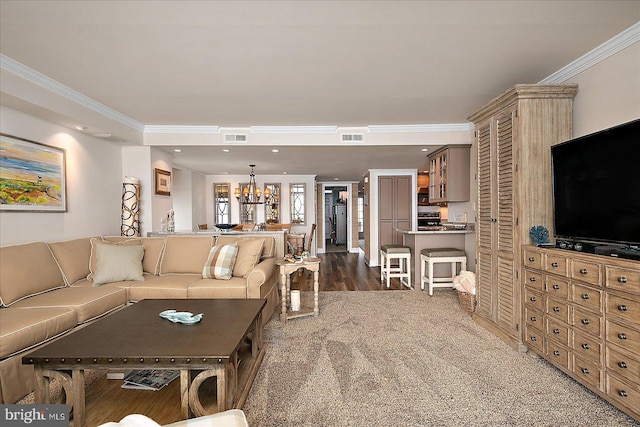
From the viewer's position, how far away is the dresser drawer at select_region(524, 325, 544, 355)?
2.62 m

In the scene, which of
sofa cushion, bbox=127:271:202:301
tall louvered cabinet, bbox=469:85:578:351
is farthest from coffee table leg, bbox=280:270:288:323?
tall louvered cabinet, bbox=469:85:578:351

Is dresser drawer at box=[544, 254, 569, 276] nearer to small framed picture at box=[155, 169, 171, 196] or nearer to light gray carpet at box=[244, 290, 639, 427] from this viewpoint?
light gray carpet at box=[244, 290, 639, 427]

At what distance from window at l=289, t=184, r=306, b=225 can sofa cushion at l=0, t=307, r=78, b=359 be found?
671 cm

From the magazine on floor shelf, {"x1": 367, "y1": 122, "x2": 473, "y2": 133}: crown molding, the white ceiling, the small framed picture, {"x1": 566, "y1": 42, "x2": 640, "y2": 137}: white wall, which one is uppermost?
the white ceiling

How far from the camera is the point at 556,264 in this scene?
97.4 inches

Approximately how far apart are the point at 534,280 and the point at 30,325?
149 inches

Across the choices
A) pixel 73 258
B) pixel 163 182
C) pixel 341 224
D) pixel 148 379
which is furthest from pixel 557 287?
pixel 341 224

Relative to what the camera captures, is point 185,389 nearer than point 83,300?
Yes

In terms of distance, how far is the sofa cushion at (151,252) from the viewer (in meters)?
4.01

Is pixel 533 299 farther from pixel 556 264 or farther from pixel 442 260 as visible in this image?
pixel 442 260

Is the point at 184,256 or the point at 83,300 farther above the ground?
the point at 184,256

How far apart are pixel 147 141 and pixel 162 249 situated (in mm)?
1771

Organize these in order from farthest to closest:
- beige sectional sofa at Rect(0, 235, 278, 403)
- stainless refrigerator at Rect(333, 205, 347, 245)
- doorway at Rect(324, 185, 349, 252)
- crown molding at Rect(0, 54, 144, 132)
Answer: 1. stainless refrigerator at Rect(333, 205, 347, 245)
2. doorway at Rect(324, 185, 349, 252)
3. crown molding at Rect(0, 54, 144, 132)
4. beige sectional sofa at Rect(0, 235, 278, 403)

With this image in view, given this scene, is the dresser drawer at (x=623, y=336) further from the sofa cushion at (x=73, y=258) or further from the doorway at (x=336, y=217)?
the doorway at (x=336, y=217)
